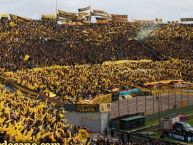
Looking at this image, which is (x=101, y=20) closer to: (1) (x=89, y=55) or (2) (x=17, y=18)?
(2) (x=17, y=18)

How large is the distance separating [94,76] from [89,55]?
15.9 metres

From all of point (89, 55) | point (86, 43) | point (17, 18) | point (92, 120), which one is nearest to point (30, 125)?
point (92, 120)

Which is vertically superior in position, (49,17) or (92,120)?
(49,17)

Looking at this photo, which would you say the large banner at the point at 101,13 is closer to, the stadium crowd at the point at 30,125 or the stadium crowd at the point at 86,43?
the stadium crowd at the point at 86,43

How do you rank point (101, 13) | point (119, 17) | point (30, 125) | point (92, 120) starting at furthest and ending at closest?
point (119, 17)
point (101, 13)
point (92, 120)
point (30, 125)

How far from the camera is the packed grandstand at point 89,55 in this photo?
181 feet

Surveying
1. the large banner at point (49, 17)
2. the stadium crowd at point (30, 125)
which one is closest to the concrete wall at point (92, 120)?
the stadium crowd at point (30, 125)

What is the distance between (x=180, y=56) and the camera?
83500 millimetres

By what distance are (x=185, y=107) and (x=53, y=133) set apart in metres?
29.3

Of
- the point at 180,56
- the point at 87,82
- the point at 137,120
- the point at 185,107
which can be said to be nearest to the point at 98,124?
the point at 137,120

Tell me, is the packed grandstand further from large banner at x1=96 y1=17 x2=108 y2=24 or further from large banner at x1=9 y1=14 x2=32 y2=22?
large banner at x1=96 y1=17 x2=108 y2=24

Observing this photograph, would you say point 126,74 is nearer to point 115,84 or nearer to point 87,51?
point 115,84

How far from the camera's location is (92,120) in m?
38.9

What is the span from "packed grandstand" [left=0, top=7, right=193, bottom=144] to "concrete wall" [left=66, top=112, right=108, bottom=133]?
691 cm
